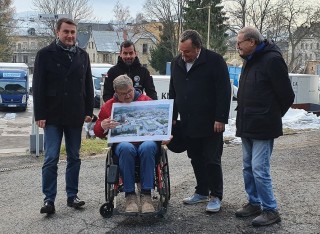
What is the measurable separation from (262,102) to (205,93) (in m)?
0.69

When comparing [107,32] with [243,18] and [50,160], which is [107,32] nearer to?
[243,18]

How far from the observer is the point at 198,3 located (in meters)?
48.9

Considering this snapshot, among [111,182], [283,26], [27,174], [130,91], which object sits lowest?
[27,174]

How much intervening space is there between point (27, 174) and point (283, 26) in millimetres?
52249

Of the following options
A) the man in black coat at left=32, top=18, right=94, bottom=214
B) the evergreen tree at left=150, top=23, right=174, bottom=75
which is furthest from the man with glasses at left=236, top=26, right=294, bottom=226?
the evergreen tree at left=150, top=23, right=174, bottom=75

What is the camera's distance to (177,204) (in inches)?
216

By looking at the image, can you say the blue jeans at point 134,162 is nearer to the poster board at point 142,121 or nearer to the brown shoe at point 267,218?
the poster board at point 142,121

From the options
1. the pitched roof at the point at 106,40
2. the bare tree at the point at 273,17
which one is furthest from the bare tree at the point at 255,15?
the pitched roof at the point at 106,40

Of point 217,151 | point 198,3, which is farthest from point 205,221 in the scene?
point 198,3

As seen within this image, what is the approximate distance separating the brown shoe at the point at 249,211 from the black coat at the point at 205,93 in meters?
0.86

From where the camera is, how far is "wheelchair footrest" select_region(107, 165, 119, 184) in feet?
15.4

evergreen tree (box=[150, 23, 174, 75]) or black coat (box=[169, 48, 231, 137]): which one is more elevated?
evergreen tree (box=[150, 23, 174, 75])

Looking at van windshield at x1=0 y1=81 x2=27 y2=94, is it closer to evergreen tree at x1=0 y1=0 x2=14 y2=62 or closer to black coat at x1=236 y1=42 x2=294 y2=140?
black coat at x1=236 y1=42 x2=294 y2=140

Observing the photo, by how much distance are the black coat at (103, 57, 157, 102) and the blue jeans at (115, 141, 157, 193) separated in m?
0.94
